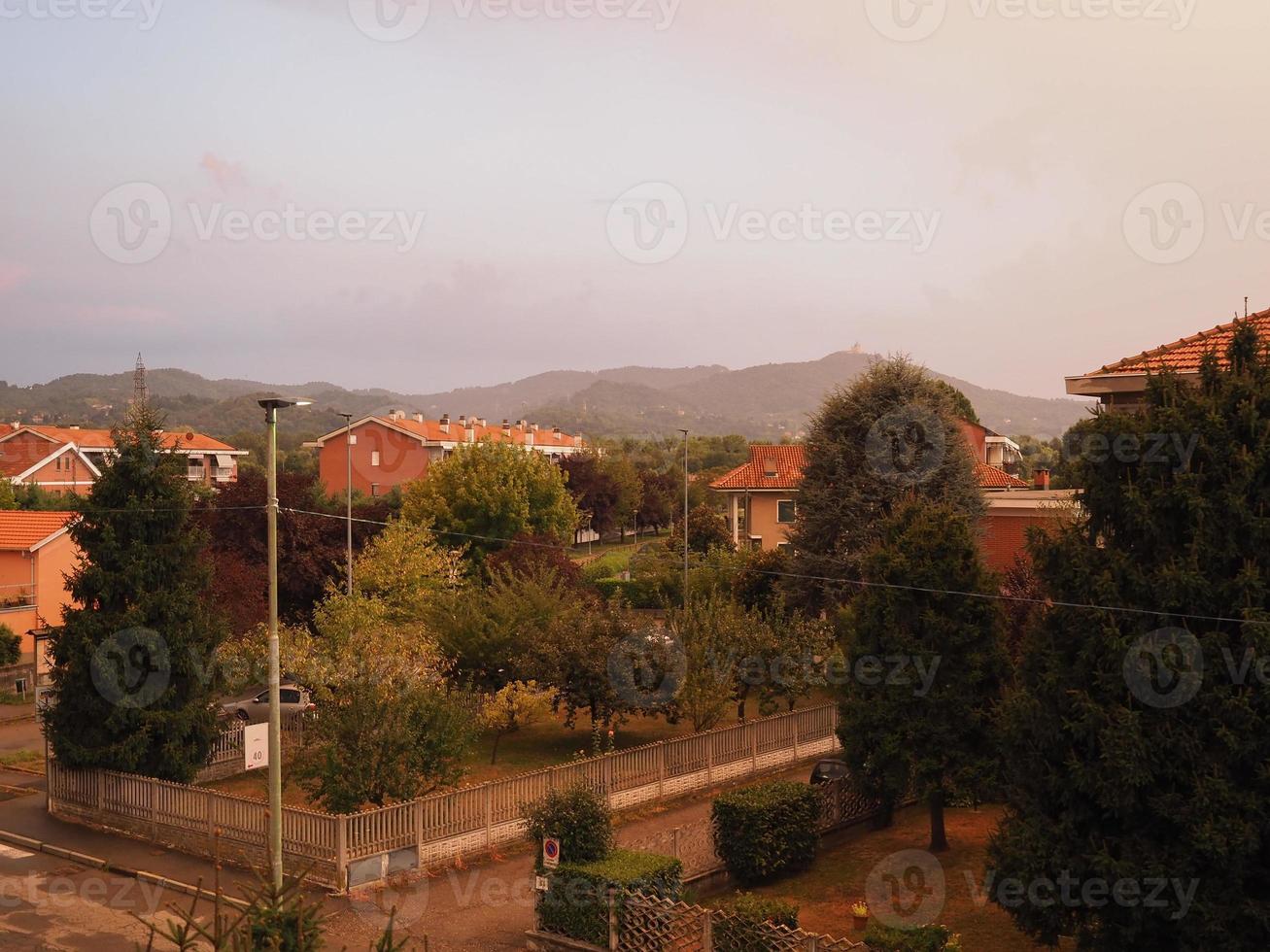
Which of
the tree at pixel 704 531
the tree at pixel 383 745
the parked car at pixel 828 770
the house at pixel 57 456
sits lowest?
the parked car at pixel 828 770

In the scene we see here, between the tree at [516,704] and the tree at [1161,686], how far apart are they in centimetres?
1371

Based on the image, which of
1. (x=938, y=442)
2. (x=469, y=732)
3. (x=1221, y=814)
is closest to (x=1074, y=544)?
(x=1221, y=814)

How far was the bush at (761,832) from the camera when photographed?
17516 millimetres

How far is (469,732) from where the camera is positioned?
2019 cm

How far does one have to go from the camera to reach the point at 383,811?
1752 cm

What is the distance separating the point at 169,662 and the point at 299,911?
1454 cm

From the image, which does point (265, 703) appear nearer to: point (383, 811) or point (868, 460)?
point (383, 811)

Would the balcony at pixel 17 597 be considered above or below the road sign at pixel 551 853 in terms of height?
above

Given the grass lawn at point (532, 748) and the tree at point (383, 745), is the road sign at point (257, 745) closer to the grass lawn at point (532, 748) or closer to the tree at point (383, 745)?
the tree at point (383, 745)

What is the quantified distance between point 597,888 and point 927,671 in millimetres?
7386

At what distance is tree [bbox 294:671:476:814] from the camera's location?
1834 cm

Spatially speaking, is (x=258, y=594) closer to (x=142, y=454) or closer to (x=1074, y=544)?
(x=142, y=454)

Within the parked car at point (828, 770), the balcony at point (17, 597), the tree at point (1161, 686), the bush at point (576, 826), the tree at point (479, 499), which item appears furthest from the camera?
the tree at point (479, 499)

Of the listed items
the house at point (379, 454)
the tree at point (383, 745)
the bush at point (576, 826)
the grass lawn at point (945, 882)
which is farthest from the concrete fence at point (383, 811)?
the house at point (379, 454)
